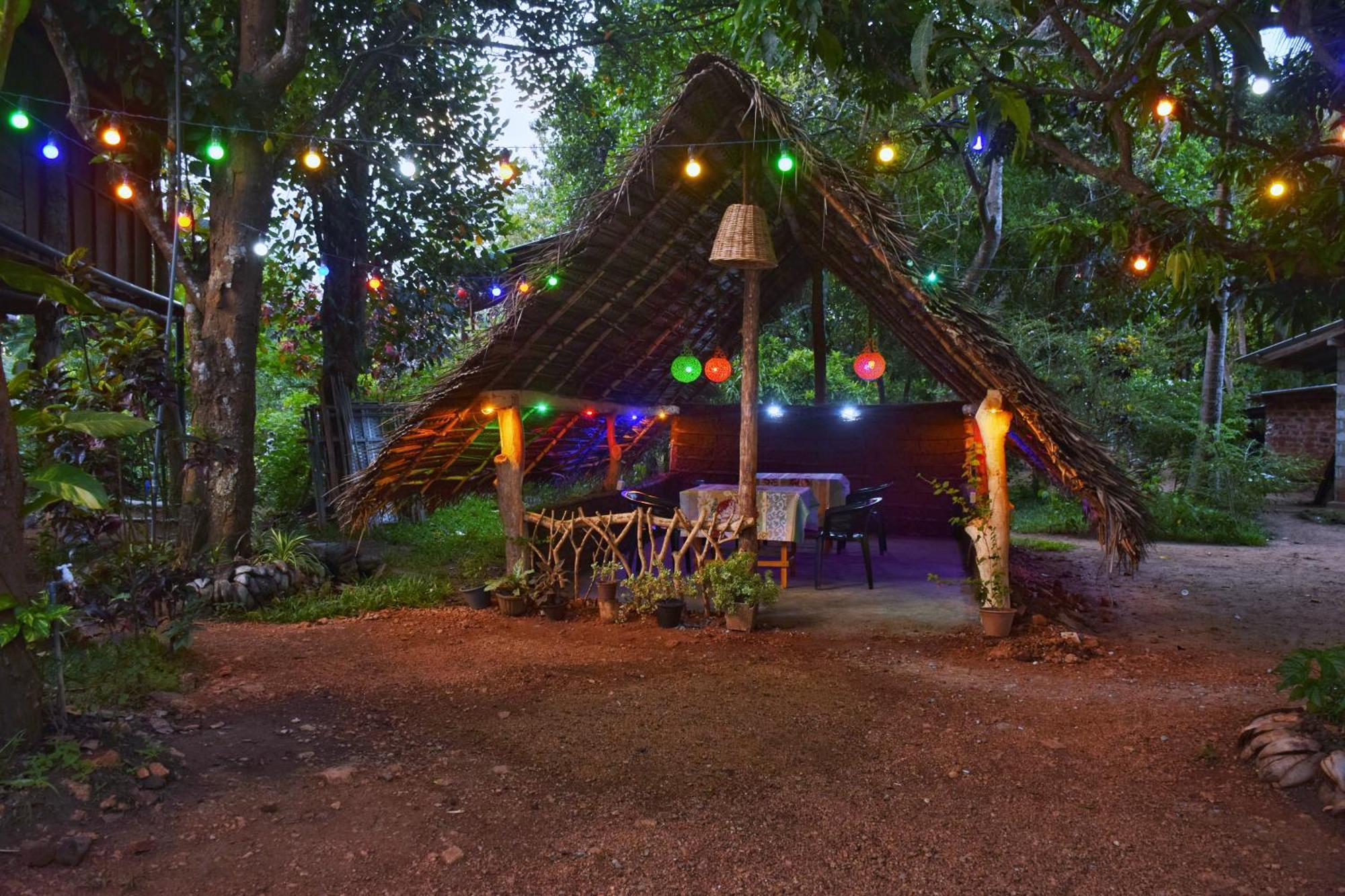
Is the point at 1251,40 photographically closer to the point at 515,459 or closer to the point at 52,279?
the point at 52,279

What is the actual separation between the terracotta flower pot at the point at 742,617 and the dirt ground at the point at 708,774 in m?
0.22

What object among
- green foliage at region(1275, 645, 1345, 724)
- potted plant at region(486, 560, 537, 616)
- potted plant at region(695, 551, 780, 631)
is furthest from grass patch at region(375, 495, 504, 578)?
green foliage at region(1275, 645, 1345, 724)

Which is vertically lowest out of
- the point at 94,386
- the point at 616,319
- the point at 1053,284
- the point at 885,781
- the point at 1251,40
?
the point at 885,781

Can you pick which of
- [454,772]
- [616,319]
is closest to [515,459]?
[616,319]

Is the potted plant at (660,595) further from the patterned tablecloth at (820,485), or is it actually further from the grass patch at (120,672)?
the grass patch at (120,672)

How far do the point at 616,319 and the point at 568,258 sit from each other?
4.59 ft

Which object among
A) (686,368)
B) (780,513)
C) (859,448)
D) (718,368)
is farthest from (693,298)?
(859,448)

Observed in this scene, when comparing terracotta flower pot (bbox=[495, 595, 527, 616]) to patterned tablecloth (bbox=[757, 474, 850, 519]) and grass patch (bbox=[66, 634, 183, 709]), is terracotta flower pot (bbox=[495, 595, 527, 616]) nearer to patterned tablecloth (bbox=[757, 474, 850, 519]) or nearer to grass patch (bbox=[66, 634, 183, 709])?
grass patch (bbox=[66, 634, 183, 709])

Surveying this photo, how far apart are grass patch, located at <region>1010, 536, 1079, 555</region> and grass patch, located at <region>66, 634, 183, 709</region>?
9116 millimetres

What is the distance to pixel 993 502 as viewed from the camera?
19.6 feet

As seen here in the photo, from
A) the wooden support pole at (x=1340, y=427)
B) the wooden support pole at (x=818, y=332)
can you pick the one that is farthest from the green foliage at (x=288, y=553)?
the wooden support pole at (x=1340, y=427)

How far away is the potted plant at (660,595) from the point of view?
6039 mm

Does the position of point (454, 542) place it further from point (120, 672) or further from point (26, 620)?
point (26, 620)

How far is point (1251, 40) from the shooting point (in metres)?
3.27
